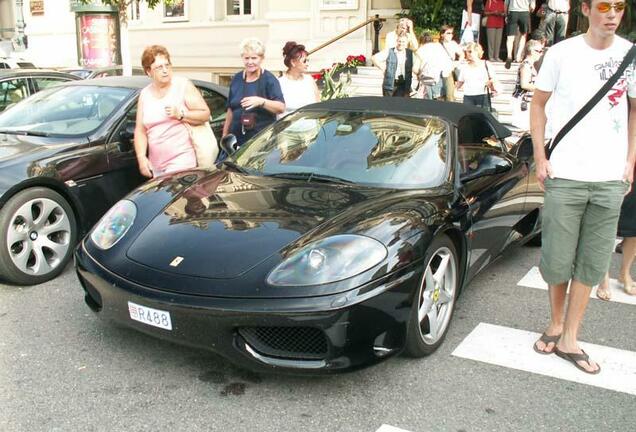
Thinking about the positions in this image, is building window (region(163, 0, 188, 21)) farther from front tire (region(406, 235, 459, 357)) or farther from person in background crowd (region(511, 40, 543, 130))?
front tire (region(406, 235, 459, 357))

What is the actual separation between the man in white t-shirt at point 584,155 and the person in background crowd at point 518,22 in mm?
9173

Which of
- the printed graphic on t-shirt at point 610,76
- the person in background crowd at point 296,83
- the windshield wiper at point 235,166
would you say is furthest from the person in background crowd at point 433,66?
the printed graphic on t-shirt at point 610,76

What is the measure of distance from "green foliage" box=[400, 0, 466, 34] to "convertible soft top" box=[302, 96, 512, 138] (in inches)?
369

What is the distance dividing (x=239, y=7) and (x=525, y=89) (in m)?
12.0

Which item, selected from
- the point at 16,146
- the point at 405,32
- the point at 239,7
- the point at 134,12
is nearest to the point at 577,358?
the point at 16,146

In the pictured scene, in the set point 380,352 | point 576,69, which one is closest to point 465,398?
point 380,352

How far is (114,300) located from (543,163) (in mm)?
2329

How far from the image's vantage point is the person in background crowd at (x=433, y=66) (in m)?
10.1

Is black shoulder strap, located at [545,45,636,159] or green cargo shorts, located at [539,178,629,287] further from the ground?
black shoulder strap, located at [545,45,636,159]

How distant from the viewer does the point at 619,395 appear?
3.23 metres

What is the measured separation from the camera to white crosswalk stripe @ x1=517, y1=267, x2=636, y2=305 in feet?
15.1

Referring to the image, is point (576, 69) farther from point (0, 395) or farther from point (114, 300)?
point (0, 395)

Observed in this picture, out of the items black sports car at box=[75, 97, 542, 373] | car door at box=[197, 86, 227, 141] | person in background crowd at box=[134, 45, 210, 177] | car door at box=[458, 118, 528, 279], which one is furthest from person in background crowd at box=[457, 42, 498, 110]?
person in background crowd at box=[134, 45, 210, 177]

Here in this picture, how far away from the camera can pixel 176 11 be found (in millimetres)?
19844
